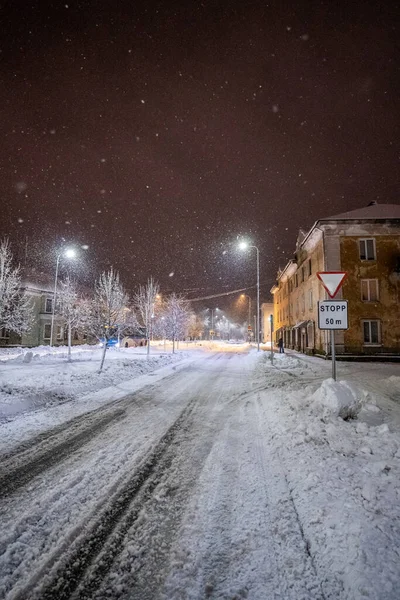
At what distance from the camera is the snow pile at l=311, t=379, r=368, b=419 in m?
5.94

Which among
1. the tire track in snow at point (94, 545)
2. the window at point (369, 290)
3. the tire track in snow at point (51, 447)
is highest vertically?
the window at point (369, 290)

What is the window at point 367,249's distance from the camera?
24359 millimetres

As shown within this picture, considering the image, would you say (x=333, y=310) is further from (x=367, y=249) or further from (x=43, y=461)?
(x=367, y=249)

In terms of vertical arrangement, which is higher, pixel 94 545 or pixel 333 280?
pixel 333 280

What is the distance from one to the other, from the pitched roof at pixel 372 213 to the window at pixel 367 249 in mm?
2026

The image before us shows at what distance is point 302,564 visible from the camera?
7.42 ft

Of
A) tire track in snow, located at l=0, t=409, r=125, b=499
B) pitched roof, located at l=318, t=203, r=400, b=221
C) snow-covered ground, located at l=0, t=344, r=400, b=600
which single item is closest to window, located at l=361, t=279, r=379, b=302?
pitched roof, located at l=318, t=203, r=400, b=221

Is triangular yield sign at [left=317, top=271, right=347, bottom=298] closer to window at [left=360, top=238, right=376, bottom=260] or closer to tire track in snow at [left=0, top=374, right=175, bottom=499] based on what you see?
tire track in snow at [left=0, top=374, right=175, bottom=499]

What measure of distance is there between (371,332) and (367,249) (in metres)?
6.93

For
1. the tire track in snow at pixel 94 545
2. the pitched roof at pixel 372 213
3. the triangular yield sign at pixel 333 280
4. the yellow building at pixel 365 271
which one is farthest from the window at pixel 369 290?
the tire track in snow at pixel 94 545

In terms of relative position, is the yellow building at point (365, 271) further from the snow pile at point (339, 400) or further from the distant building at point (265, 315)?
the distant building at point (265, 315)

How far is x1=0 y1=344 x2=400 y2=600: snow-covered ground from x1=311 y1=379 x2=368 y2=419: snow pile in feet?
0.10

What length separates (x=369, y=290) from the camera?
78.6 feet

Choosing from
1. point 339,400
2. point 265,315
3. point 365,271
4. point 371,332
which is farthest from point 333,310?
point 265,315
